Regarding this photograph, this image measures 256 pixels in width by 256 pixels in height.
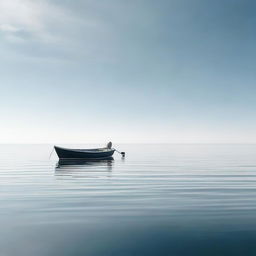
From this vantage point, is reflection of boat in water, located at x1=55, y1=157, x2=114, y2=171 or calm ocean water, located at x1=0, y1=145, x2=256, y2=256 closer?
calm ocean water, located at x1=0, y1=145, x2=256, y2=256

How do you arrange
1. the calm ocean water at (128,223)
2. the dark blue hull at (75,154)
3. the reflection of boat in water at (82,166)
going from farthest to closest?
the dark blue hull at (75,154)
the reflection of boat in water at (82,166)
the calm ocean water at (128,223)

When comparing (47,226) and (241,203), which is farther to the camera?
(241,203)

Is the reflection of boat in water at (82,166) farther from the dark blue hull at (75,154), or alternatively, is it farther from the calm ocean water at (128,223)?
the calm ocean water at (128,223)

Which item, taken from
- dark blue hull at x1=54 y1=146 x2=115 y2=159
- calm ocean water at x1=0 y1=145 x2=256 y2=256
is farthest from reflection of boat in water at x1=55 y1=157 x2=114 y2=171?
calm ocean water at x1=0 y1=145 x2=256 y2=256

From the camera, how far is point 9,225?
1361 cm

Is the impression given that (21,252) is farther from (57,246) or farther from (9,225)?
(9,225)

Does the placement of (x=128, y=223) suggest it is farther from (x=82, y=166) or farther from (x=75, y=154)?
(x=75, y=154)

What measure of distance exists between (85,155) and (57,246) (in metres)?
58.5

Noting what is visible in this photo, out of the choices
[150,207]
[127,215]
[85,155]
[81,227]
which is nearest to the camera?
[81,227]

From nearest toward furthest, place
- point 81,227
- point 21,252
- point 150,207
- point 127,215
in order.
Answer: point 21,252, point 81,227, point 127,215, point 150,207

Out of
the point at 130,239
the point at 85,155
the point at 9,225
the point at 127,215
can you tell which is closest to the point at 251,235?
the point at 130,239

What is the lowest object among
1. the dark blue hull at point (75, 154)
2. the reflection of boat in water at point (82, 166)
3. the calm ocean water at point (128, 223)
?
the calm ocean water at point (128, 223)

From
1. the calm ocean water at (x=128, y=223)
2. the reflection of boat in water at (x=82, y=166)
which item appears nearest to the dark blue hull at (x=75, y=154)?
the reflection of boat in water at (x=82, y=166)

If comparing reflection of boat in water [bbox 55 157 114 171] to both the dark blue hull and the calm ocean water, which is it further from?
the calm ocean water
